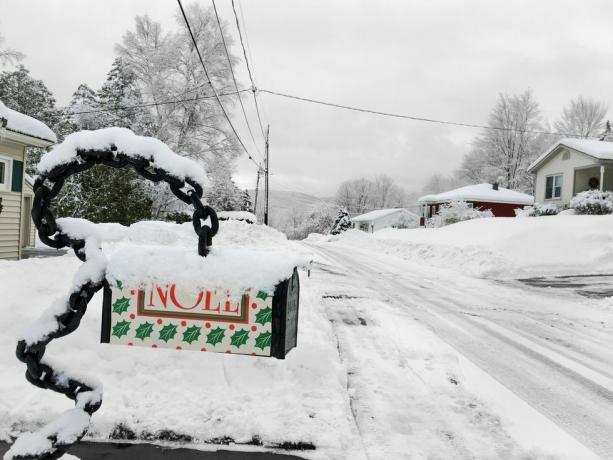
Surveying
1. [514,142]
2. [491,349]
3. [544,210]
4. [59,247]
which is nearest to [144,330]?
[59,247]

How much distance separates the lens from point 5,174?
13.2 meters

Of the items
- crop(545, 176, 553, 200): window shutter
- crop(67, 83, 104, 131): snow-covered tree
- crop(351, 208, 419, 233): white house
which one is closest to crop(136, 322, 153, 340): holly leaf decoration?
crop(67, 83, 104, 131): snow-covered tree

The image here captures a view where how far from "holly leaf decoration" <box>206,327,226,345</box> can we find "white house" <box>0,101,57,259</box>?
1317 centimetres

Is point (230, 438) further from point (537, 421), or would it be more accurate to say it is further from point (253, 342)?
point (537, 421)

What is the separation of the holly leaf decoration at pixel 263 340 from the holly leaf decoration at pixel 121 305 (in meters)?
0.53

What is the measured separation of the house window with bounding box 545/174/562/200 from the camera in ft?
90.2

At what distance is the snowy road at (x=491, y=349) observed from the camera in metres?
3.35

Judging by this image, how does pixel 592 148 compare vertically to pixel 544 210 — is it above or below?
above

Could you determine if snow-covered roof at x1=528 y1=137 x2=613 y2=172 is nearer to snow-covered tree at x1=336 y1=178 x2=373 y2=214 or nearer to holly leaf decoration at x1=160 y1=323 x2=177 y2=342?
holly leaf decoration at x1=160 y1=323 x2=177 y2=342

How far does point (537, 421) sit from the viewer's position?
11.8 feet

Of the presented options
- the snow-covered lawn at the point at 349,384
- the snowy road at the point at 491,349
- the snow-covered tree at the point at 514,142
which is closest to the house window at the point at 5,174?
the snow-covered lawn at the point at 349,384

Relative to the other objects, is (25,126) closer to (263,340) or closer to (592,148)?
(263,340)

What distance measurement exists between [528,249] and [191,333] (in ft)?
56.5

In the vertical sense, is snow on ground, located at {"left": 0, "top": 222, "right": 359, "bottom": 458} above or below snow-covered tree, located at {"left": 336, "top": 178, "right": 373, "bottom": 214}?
below
